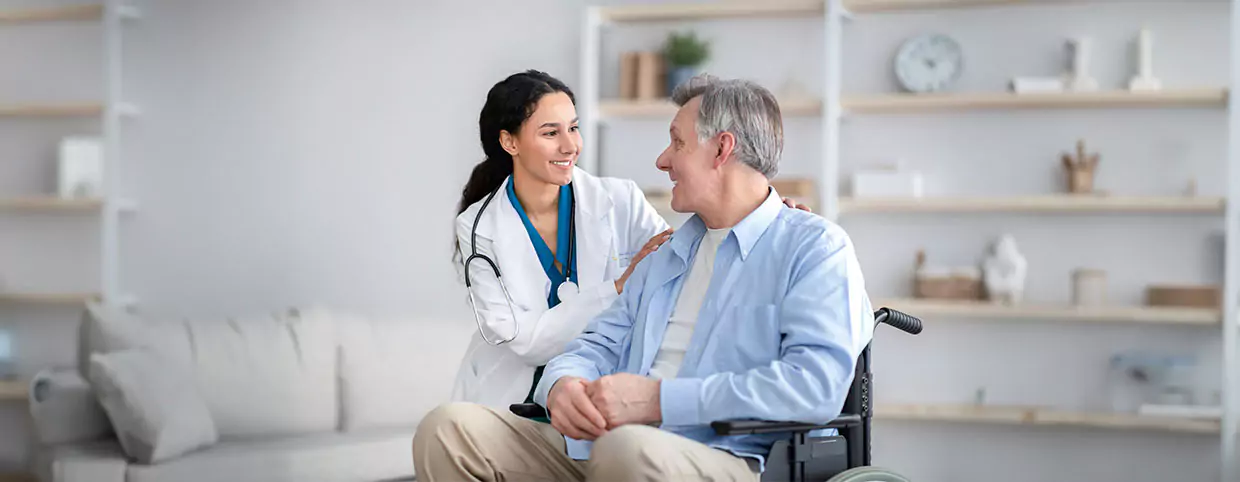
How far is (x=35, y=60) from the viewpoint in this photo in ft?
17.4

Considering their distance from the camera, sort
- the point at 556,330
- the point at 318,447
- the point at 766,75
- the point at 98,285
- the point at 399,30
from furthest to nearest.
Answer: the point at 98,285 < the point at 399,30 < the point at 766,75 < the point at 318,447 < the point at 556,330

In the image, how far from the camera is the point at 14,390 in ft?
15.8

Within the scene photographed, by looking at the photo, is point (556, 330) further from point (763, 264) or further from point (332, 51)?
point (332, 51)

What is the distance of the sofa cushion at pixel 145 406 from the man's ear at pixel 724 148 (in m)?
2.10

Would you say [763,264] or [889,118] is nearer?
[763,264]

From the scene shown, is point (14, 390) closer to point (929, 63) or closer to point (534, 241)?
point (534, 241)

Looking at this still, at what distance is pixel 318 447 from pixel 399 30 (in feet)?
6.17

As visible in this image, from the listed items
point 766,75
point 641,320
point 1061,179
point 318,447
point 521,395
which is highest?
point 766,75

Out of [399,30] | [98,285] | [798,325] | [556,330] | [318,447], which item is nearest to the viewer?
[798,325]

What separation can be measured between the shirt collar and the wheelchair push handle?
0.25m

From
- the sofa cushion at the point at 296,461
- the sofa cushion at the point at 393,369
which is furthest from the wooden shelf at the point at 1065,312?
the sofa cushion at the point at 296,461

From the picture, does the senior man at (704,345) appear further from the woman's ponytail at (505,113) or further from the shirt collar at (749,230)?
the woman's ponytail at (505,113)

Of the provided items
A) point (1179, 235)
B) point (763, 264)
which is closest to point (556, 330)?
point (763, 264)

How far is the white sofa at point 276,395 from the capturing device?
3529mm
